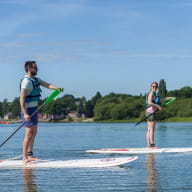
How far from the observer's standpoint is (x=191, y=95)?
150 m

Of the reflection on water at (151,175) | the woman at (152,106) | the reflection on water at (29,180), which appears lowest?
the reflection on water at (151,175)

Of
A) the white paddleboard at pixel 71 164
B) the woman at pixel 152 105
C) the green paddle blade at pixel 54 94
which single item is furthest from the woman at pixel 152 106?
the green paddle blade at pixel 54 94

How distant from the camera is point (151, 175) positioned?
8.84m

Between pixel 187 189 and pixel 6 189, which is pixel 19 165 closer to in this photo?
pixel 6 189

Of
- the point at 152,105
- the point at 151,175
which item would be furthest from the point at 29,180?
the point at 152,105

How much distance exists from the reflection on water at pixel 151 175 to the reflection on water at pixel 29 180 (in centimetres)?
161

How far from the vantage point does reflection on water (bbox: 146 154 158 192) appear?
762 centimetres

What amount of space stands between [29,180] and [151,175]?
196 centimetres

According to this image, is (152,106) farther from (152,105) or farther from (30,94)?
(30,94)

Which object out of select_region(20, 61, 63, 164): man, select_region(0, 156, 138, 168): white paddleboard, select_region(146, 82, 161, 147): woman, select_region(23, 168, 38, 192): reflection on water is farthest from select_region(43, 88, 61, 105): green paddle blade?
select_region(146, 82, 161, 147): woman

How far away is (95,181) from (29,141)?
7.16 ft

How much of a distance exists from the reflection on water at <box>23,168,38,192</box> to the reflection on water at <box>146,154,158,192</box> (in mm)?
1614

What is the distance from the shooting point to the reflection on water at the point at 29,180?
7.71 metres

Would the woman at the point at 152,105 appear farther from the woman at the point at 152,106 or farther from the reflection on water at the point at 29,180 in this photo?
the reflection on water at the point at 29,180
